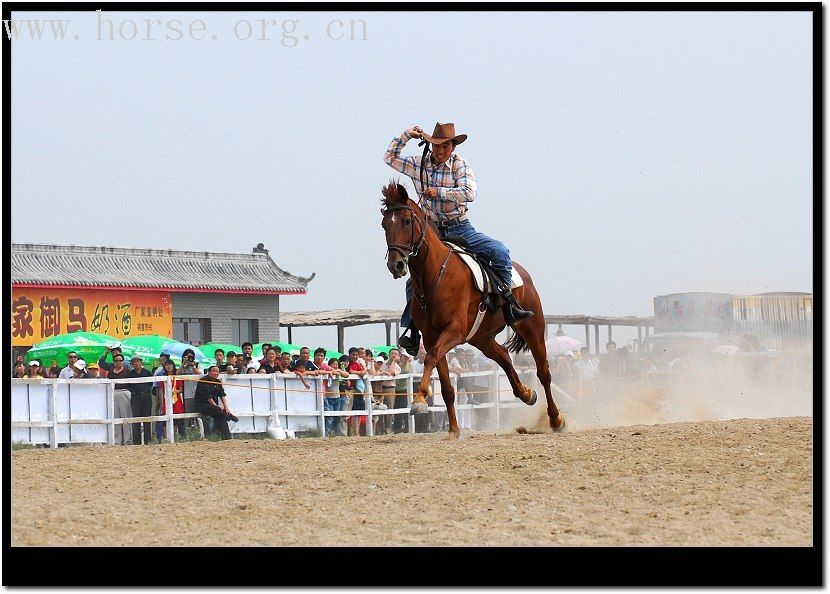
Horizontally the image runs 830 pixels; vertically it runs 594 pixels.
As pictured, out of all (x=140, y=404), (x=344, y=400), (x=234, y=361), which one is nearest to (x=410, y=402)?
(x=344, y=400)

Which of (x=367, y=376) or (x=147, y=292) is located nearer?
(x=367, y=376)

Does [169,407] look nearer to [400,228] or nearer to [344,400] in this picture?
[344,400]

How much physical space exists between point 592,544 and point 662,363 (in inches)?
634

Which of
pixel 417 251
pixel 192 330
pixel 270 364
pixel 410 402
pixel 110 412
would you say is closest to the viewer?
pixel 417 251

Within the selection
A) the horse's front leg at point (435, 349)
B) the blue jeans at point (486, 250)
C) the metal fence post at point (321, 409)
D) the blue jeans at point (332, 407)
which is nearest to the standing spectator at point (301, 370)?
the metal fence post at point (321, 409)

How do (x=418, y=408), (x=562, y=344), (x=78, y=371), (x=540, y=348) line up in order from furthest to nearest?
1. (x=562, y=344)
2. (x=78, y=371)
3. (x=540, y=348)
4. (x=418, y=408)

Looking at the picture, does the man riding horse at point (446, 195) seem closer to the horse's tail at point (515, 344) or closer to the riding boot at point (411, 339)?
the riding boot at point (411, 339)

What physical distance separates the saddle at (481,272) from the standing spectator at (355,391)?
5674 millimetres

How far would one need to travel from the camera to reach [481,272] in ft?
40.6

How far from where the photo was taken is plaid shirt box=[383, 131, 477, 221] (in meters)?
12.1

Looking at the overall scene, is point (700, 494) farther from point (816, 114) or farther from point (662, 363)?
point (662, 363)

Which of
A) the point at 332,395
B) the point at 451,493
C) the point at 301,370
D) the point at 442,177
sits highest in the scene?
the point at 442,177

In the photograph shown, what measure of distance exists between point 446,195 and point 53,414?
6.52 m

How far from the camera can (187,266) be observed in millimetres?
39188
